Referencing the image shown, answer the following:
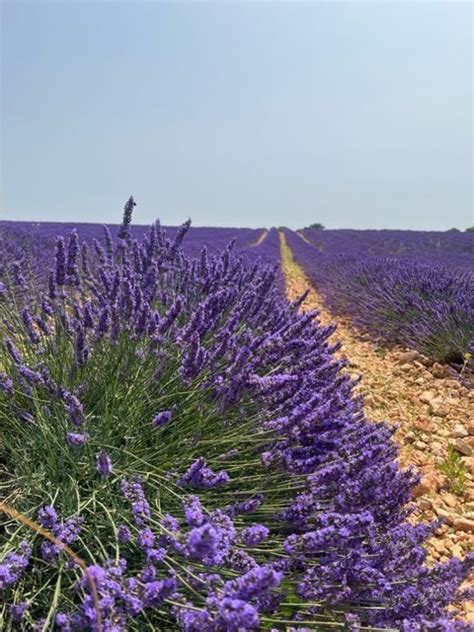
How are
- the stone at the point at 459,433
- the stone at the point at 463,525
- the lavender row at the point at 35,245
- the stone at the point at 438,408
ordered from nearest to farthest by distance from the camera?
the stone at the point at 463,525, the stone at the point at 459,433, the stone at the point at 438,408, the lavender row at the point at 35,245

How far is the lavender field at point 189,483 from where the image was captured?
1.04 m

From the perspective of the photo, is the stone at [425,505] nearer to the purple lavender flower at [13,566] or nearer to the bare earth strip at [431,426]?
the bare earth strip at [431,426]

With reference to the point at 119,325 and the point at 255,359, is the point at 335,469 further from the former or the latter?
the point at 119,325

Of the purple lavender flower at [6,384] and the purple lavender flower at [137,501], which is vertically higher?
the purple lavender flower at [6,384]

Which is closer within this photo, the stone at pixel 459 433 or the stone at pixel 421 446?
the stone at pixel 421 446

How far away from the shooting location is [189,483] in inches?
50.4

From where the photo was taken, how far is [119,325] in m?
1.87

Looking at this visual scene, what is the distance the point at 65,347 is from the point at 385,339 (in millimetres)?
4398

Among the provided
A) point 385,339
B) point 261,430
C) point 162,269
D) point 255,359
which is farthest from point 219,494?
point 385,339

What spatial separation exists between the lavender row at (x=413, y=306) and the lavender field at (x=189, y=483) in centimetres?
266

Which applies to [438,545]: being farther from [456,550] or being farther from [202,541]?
[202,541]

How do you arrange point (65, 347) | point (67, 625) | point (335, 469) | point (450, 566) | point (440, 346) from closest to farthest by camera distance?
point (67, 625) → point (450, 566) → point (335, 469) → point (65, 347) → point (440, 346)

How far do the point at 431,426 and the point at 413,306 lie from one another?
281cm

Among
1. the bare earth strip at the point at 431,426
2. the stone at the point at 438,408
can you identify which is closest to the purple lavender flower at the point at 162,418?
the bare earth strip at the point at 431,426
